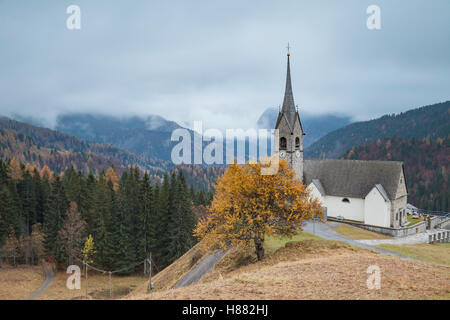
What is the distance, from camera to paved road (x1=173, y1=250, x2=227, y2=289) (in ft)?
84.3

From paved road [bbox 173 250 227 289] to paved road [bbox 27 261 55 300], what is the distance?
2580 cm

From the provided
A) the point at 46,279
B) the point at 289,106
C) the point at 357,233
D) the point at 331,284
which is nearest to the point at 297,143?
the point at 289,106

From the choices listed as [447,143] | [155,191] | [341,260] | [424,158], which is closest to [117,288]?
[155,191]

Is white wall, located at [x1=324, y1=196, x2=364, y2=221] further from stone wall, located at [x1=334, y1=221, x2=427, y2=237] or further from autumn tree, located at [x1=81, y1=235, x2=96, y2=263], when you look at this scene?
autumn tree, located at [x1=81, y1=235, x2=96, y2=263]

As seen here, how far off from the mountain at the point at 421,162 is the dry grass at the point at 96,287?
114 metres

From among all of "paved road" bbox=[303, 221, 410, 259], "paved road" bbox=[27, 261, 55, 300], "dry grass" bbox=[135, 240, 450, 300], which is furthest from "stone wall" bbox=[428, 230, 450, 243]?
"paved road" bbox=[27, 261, 55, 300]

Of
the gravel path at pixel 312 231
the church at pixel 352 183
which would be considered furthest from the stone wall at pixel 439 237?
the church at pixel 352 183

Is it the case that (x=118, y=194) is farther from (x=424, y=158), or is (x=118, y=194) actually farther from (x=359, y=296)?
(x=424, y=158)

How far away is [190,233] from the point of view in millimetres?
51906

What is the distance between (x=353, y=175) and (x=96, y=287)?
42.3 metres

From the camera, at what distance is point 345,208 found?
4747 centimetres

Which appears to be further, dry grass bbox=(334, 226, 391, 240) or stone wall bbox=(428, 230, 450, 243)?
stone wall bbox=(428, 230, 450, 243)
